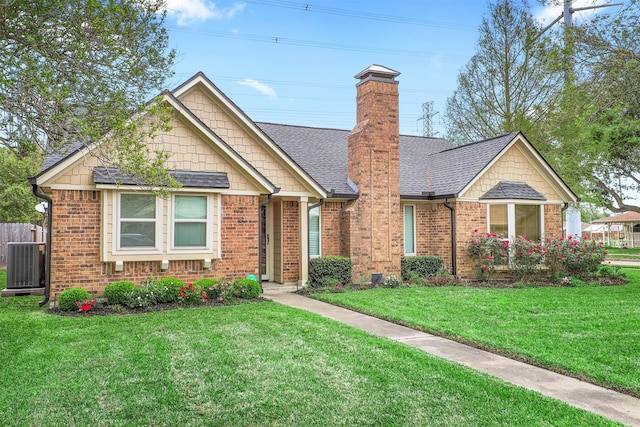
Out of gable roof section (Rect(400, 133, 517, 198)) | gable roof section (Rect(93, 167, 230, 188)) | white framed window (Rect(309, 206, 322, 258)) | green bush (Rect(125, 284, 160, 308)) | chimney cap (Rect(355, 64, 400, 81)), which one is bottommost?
green bush (Rect(125, 284, 160, 308))

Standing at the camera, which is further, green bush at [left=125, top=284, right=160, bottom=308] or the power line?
the power line

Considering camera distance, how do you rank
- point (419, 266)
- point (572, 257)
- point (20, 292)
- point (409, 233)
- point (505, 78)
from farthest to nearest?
point (505, 78), point (409, 233), point (419, 266), point (572, 257), point (20, 292)

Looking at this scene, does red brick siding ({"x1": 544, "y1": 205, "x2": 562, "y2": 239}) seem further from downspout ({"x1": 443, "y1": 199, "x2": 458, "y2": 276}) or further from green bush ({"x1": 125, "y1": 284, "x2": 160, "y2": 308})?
green bush ({"x1": 125, "y1": 284, "x2": 160, "y2": 308})

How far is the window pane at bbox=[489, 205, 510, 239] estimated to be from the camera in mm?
15211

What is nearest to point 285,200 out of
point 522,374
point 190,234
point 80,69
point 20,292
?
point 190,234

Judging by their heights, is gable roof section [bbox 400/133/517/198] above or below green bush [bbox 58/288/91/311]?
above

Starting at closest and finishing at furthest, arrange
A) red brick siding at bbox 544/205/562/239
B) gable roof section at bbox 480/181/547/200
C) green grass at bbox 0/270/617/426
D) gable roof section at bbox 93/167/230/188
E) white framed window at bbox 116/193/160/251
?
1. green grass at bbox 0/270/617/426
2. white framed window at bbox 116/193/160/251
3. gable roof section at bbox 93/167/230/188
4. gable roof section at bbox 480/181/547/200
5. red brick siding at bbox 544/205/562/239

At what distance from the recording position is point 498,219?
50.0 feet

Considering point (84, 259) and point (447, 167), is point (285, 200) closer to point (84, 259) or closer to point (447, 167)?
point (84, 259)

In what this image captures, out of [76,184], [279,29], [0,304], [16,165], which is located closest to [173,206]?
[76,184]

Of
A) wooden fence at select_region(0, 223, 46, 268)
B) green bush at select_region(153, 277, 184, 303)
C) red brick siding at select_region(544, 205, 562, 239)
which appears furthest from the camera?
wooden fence at select_region(0, 223, 46, 268)

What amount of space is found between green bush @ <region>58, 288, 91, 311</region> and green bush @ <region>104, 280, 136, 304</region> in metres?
0.42

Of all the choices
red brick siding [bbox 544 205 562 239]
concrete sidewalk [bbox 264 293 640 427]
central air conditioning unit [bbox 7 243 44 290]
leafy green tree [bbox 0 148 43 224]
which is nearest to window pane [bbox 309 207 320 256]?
concrete sidewalk [bbox 264 293 640 427]

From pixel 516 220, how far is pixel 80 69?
13.4 metres
